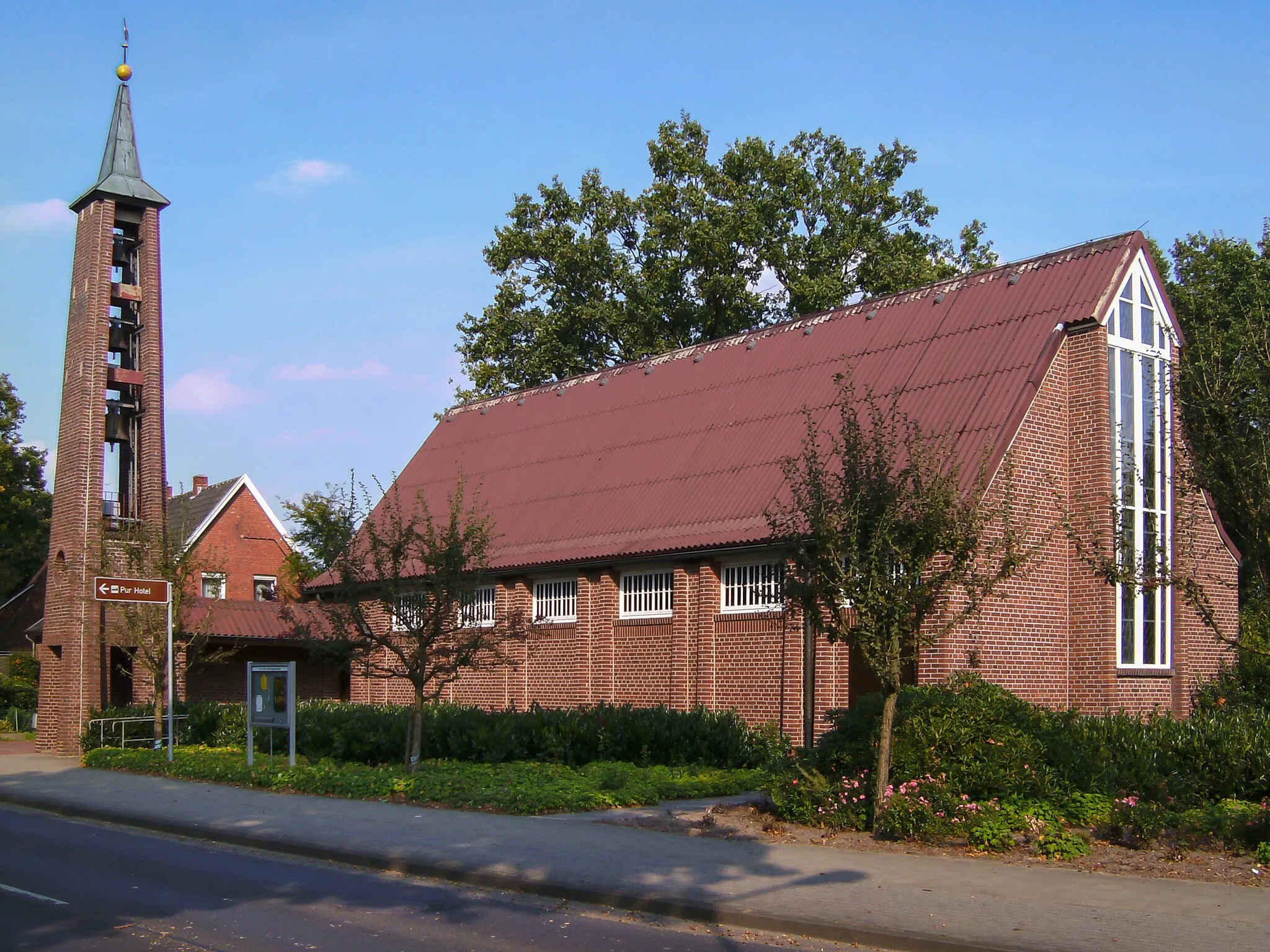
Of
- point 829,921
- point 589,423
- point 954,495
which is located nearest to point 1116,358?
point 954,495

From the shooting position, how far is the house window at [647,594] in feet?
82.0

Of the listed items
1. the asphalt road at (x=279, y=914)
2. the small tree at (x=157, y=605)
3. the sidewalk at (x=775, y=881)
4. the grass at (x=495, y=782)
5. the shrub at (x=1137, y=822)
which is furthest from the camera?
the small tree at (x=157, y=605)

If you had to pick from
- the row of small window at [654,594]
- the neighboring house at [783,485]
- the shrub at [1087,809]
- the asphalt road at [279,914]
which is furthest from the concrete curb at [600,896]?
the row of small window at [654,594]

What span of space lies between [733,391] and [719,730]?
9224mm

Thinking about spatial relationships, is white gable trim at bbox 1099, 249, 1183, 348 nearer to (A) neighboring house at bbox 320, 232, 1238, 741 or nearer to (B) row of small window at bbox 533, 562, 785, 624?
(A) neighboring house at bbox 320, 232, 1238, 741

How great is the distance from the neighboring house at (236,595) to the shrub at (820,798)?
8674 mm

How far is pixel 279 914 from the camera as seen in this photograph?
1005cm

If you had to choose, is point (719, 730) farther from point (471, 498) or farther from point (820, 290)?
point (820, 290)

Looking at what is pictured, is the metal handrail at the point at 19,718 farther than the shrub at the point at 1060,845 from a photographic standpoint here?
Yes

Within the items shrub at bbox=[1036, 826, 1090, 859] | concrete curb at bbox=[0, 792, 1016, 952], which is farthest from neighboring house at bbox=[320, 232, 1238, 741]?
concrete curb at bbox=[0, 792, 1016, 952]

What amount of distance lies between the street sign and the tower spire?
10779mm

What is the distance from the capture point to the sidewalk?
885cm

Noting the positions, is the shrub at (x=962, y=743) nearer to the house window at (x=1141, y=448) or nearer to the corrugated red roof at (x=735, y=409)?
the corrugated red roof at (x=735, y=409)

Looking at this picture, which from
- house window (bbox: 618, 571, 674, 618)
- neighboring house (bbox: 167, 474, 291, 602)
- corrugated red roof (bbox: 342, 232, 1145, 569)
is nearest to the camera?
corrugated red roof (bbox: 342, 232, 1145, 569)
